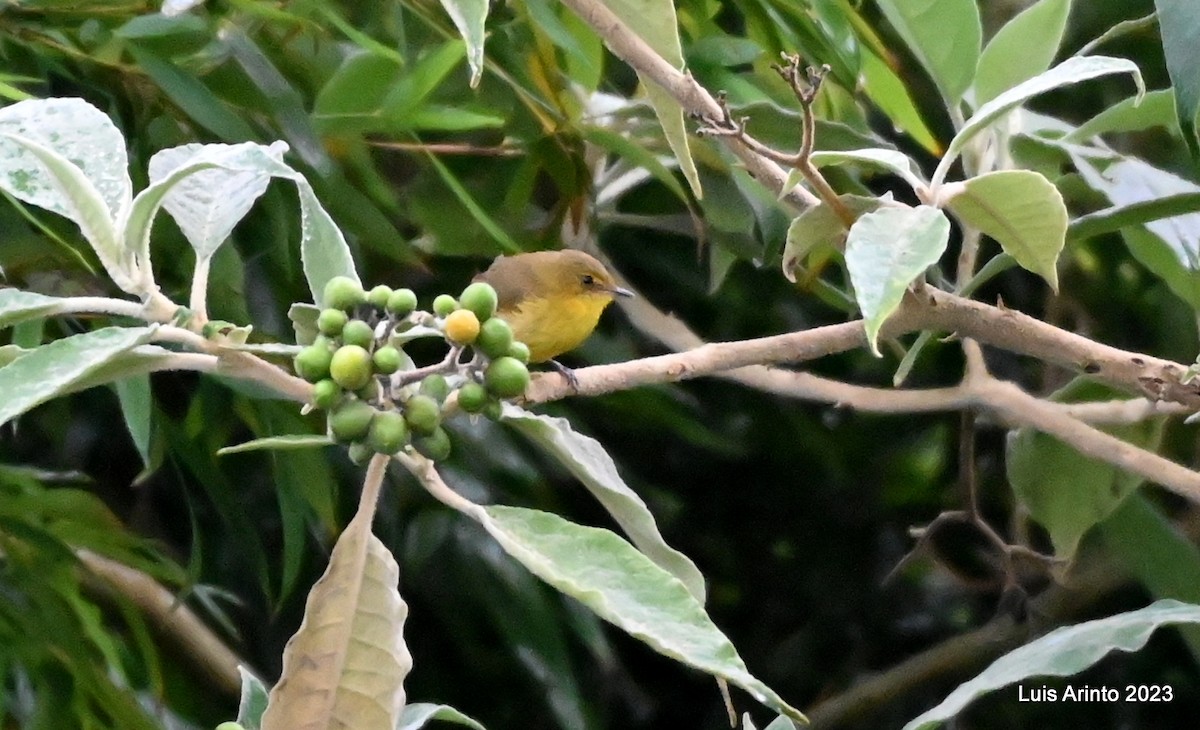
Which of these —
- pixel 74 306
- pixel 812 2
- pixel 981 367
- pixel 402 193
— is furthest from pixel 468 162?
pixel 74 306

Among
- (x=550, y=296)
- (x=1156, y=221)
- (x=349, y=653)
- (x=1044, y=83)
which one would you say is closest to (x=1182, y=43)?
(x=1044, y=83)

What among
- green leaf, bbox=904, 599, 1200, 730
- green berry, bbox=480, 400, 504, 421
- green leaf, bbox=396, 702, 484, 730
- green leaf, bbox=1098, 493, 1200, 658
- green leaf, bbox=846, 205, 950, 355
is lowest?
green leaf, bbox=1098, 493, 1200, 658

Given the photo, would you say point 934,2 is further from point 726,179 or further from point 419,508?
point 419,508

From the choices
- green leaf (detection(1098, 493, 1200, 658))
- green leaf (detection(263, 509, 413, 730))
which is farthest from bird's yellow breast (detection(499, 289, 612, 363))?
green leaf (detection(263, 509, 413, 730))

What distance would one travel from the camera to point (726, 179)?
0.92 metres

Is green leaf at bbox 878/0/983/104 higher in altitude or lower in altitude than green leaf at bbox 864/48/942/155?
higher

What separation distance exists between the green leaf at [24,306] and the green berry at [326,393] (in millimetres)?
132

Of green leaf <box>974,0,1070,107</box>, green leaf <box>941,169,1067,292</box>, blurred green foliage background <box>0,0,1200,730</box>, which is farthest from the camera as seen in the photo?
blurred green foliage background <box>0,0,1200,730</box>

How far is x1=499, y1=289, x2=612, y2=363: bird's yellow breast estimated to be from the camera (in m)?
1.29

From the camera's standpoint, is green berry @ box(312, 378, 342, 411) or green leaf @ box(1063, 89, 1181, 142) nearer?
green berry @ box(312, 378, 342, 411)

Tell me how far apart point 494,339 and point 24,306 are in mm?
192

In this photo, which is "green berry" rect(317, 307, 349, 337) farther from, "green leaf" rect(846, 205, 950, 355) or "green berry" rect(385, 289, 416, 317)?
"green leaf" rect(846, 205, 950, 355)

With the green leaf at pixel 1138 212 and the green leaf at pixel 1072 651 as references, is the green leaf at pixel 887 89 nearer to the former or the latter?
the green leaf at pixel 1138 212

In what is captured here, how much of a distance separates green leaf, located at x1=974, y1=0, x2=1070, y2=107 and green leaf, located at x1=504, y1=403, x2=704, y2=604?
386mm
